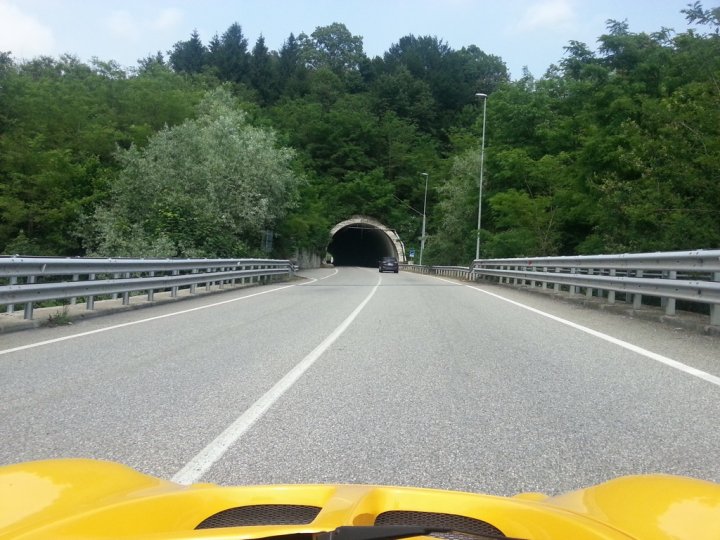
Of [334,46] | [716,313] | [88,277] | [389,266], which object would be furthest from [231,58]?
[716,313]

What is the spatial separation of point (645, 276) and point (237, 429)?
1303 cm

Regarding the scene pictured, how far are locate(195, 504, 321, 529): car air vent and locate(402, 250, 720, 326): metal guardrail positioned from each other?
9374mm

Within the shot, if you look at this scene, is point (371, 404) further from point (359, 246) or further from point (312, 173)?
point (359, 246)

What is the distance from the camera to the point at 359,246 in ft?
368

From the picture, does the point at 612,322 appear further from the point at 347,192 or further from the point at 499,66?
the point at 499,66

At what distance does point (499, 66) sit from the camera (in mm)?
115000

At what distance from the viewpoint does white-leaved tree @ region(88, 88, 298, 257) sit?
32656 mm

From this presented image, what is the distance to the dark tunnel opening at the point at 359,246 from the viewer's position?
9748 centimetres

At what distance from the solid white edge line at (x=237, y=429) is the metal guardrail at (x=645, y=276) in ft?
20.8

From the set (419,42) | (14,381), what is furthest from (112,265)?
(419,42)

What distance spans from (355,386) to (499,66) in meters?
117

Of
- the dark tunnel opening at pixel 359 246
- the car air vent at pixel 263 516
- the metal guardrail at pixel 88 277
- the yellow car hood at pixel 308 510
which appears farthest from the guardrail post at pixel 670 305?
the dark tunnel opening at pixel 359 246

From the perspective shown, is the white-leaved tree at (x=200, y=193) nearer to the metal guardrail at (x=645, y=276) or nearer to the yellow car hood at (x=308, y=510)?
the metal guardrail at (x=645, y=276)

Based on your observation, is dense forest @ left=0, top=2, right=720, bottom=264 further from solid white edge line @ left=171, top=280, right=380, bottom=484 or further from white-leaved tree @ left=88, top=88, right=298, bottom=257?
solid white edge line @ left=171, top=280, right=380, bottom=484
